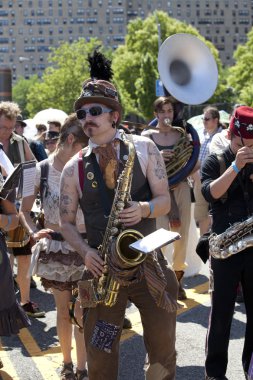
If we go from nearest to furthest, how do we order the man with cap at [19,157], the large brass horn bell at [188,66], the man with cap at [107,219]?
1. the man with cap at [107,219]
2. the man with cap at [19,157]
3. the large brass horn bell at [188,66]

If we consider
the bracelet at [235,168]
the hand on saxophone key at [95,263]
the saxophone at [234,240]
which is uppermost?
the bracelet at [235,168]

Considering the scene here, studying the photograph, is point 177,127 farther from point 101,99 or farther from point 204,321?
point 101,99

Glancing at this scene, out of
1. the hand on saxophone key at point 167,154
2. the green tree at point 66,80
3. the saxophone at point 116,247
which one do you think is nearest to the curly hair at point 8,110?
the hand on saxophone key at point 167,154

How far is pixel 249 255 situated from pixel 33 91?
7364 centimetres

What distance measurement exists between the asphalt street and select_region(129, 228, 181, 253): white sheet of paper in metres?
1.75

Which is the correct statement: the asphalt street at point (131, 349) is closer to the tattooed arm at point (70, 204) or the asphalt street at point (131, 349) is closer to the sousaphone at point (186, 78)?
the sousaphone at point (186, 78)

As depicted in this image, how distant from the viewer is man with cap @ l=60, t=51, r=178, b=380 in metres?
3.50

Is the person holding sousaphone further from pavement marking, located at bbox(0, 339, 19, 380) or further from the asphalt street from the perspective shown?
pavement marking, located at bbox(0, 339, 19, 380)

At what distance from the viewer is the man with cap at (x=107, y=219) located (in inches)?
138

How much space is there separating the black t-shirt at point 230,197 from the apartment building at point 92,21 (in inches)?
6009

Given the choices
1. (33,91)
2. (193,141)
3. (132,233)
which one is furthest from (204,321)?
(33,91)

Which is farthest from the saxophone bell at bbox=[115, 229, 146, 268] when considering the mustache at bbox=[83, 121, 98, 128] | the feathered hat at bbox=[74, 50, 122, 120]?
the feathered hat at bbox=[74, 50, 122, 120]

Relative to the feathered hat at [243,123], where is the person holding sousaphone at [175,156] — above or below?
below

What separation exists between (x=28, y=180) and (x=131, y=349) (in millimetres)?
1725
